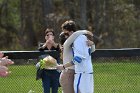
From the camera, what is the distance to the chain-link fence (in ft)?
36.5

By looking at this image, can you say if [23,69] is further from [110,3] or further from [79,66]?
[110,3]

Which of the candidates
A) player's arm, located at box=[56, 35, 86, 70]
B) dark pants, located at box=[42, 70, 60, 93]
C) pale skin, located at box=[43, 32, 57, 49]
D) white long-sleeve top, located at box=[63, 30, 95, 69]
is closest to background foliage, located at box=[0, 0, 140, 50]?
pale skin, located at box=[43, 32, 57, 49]

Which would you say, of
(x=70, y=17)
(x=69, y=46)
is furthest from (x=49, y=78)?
(x=70, y=17)

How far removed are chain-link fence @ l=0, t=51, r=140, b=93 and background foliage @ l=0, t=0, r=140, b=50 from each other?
22.6 meters

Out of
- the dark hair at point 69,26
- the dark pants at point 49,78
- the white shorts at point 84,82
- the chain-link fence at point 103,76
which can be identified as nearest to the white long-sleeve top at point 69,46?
the dark hair at point 69,26

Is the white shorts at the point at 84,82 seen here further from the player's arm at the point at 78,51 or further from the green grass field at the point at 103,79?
the green grass field at the point at 103,79

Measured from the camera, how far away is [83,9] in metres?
41.6

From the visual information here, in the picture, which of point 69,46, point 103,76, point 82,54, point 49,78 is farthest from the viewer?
point 103,76

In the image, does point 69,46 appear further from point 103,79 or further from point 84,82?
point 103,79

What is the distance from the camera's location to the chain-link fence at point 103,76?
11.1 metres

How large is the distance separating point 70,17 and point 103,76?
30.1 metres

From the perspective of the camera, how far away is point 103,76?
11.9 metres

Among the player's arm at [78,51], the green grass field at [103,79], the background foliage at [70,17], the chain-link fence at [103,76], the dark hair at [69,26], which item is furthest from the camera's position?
the background foliage at [70,17]

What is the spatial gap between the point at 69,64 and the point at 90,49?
19.8 inches
